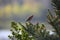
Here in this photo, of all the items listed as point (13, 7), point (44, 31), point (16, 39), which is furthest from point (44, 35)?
point (13, 7)

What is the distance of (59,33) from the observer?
2.36ft

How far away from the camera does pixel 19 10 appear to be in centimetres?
273

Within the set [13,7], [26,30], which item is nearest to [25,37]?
[26,30]

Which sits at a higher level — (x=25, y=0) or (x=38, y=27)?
(x=25, y=0)

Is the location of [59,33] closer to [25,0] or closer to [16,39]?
[16,39]

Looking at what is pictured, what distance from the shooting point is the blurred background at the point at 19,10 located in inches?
101

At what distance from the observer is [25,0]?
8.77ft

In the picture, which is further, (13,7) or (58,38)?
(13,7)

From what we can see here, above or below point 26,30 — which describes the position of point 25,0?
above

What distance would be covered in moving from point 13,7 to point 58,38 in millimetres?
2127

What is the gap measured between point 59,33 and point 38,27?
0.30 ft

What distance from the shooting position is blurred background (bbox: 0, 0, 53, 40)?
2.56 metres

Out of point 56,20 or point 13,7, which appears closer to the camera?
point 56,20

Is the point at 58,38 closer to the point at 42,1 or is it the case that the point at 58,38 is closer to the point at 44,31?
the point at 44,31
